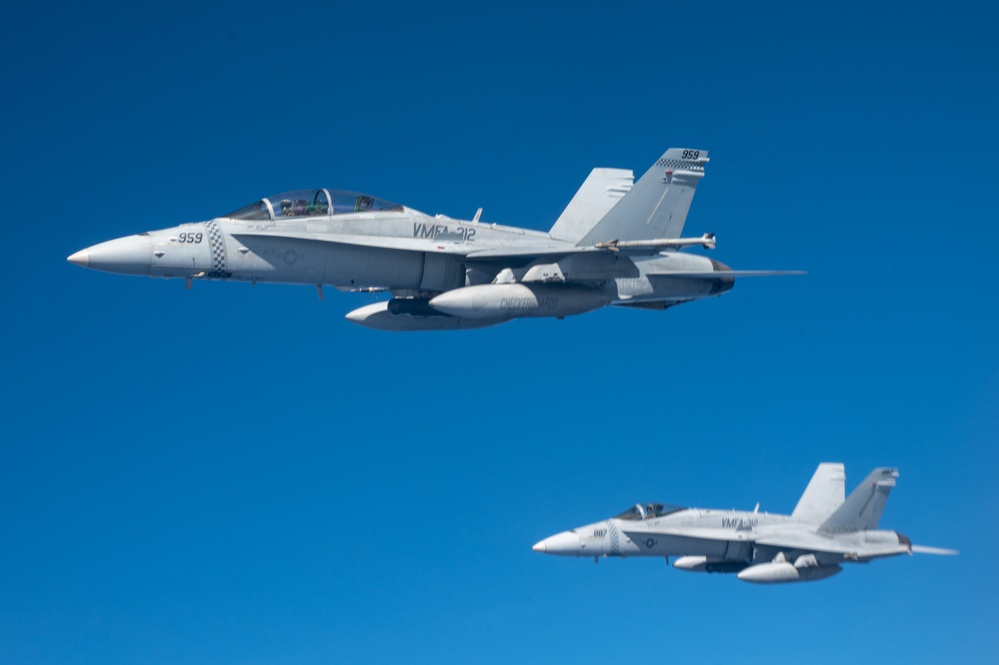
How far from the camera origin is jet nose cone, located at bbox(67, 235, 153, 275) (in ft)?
95.3

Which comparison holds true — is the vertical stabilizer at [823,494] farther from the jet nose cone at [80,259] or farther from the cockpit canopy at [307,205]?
the jet nose cone at [80,259]

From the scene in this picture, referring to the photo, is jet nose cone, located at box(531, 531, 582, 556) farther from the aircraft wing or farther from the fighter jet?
the aircraft wing

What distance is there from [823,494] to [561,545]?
1648cm

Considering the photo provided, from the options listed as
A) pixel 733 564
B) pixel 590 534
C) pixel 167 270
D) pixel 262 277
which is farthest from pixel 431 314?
pixel 733 564

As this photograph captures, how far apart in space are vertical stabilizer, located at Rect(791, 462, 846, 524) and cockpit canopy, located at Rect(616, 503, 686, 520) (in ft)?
31.1

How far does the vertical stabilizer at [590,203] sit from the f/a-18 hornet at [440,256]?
3.26 meters

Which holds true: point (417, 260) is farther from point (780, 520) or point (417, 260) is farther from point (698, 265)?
point (780, 520)

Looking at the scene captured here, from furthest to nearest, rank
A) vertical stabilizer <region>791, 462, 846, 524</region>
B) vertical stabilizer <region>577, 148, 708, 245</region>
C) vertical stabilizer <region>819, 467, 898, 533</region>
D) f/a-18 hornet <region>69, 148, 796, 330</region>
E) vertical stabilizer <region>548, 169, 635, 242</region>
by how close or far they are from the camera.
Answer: vertical stabilizer <region>791, 462, 846, 524</region>
vertical stabilizer <region>819, 467, 898, 533</region>
vertical stabilizer <region>548, 169, 635, 242</region>
vertical stabilizer <region>577, 148, 708, 245</region>
f/a-18 hornet <region>69, 148, 796, 330</region>

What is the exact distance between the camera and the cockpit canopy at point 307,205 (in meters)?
31.6

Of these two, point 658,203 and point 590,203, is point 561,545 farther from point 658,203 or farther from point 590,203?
point 658,203

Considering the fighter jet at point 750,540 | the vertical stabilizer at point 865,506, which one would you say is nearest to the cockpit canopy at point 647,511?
the fighter jet at point 750,540

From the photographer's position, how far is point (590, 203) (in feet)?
131

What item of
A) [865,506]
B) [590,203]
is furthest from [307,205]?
[865,506]

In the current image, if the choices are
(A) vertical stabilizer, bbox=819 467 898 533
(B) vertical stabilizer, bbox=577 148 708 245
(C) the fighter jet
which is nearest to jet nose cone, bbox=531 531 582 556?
(C) the fighter jet
